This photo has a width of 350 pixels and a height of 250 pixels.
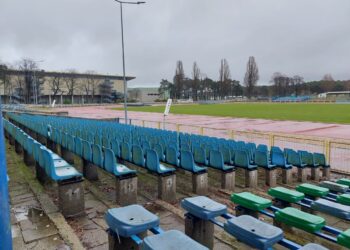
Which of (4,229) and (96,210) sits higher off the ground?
(4,229)

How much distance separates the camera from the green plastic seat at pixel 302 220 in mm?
2916

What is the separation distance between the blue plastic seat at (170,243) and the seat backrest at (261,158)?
206 inches

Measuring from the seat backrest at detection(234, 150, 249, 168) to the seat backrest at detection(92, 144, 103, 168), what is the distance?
10.8 ft

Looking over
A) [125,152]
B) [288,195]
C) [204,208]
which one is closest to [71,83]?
[125,152]

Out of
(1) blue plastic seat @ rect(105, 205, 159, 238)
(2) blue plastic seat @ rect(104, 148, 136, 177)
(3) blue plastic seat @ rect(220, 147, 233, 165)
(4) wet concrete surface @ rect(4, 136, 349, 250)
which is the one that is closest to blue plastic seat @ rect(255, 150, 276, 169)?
(4) wet concrete surface @ rect(4, 136, 349, 250)

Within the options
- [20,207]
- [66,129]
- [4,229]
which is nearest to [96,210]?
[20,207]

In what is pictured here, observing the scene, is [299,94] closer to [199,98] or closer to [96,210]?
[199,98]

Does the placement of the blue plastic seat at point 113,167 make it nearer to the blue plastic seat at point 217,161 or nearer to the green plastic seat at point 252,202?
the blue plastic seat at point 217,161

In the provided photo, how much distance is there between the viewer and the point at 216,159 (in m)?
6.73

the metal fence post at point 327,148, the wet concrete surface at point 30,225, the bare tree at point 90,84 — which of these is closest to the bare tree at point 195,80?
the bare tree at point 90,84

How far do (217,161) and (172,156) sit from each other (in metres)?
1.05

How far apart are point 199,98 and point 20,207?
385 ft

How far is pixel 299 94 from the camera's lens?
4818 inches

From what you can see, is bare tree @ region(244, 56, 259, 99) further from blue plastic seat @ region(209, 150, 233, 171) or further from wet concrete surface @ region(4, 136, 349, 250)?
blue plastic seat @ region(209, 150, 233, 171)
